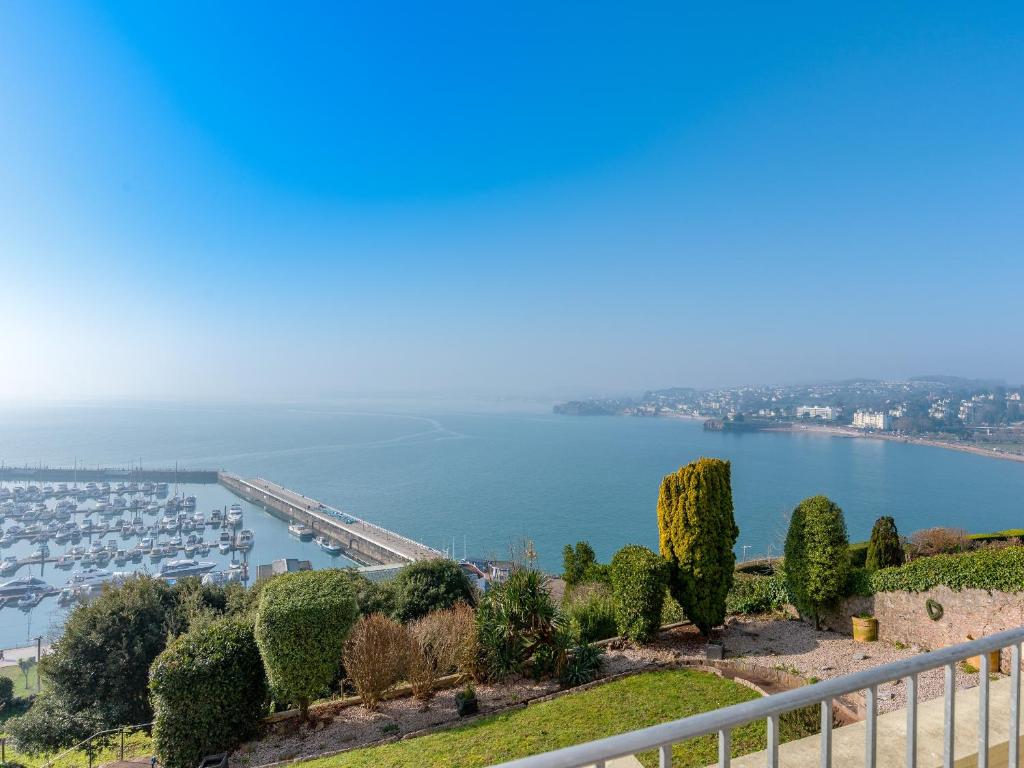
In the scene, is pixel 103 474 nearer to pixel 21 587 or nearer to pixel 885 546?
pixel 21 587

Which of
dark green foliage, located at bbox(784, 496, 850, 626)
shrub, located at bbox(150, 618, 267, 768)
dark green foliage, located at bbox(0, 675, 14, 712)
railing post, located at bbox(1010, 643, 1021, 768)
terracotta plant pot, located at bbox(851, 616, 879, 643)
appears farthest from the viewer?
dark green foliage, located at bbox(0, 675, 14, 712)

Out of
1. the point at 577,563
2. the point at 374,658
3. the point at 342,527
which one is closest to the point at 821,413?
the point at 342,527

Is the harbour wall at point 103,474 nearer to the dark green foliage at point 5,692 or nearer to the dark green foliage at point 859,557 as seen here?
the dark green foliage at point 5,692

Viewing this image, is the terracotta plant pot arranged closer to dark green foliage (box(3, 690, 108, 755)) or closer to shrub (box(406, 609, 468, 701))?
shrub (box(406, 609, 468, 701))

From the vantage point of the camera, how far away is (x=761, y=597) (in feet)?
37.4

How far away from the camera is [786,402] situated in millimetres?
133250

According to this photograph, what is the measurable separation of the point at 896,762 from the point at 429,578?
12.6m

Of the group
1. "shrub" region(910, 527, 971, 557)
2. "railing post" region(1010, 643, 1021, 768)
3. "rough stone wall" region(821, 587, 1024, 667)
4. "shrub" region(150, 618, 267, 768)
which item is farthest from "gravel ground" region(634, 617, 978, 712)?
"shrub" region(910, 527, 971, 557)

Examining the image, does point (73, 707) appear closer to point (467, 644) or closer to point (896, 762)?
point (467, 644)

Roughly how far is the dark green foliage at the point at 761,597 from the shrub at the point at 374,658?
→ 699cm

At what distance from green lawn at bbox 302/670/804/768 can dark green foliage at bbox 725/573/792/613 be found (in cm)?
386

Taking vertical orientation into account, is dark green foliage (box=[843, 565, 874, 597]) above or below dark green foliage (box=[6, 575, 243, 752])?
above

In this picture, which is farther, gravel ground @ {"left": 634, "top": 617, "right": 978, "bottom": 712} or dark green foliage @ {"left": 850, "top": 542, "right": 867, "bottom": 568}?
dark green foliage @ {"left": 850, "top": 542, "right": 867, "bottom": 568}

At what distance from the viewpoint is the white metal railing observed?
1004 mm
